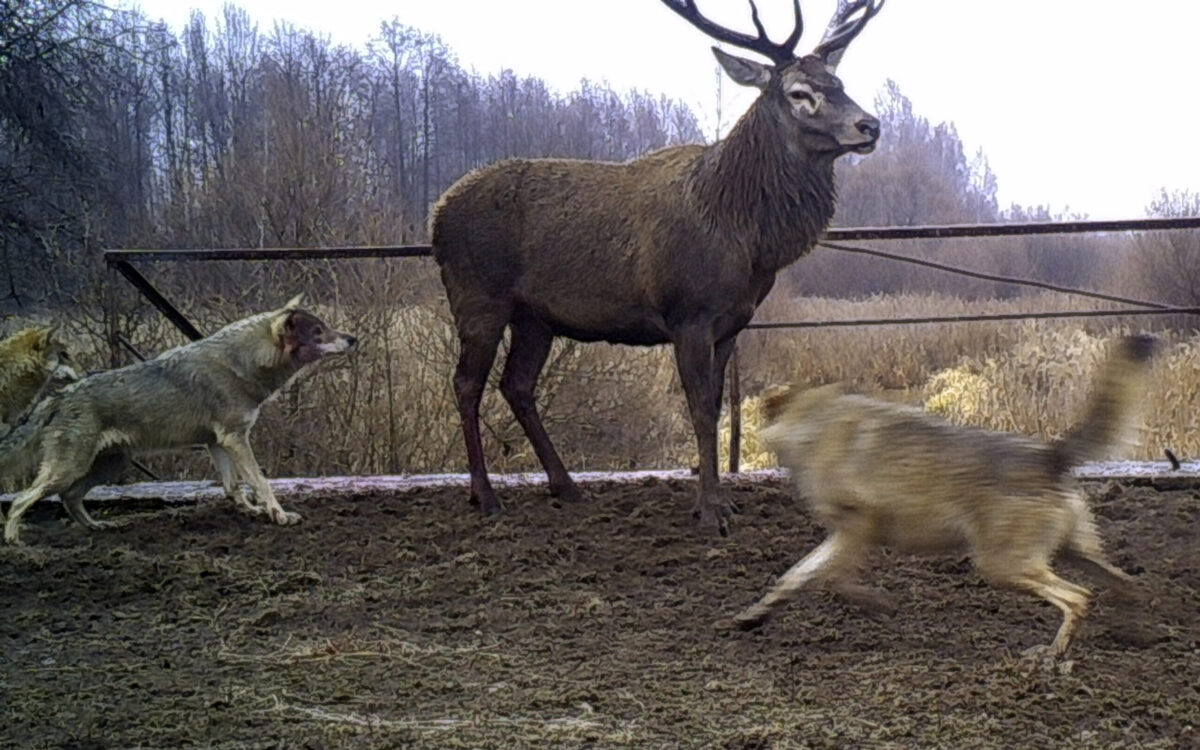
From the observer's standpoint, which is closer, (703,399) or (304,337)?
(703,399)

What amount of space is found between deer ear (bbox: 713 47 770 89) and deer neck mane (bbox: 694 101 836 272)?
17 cm

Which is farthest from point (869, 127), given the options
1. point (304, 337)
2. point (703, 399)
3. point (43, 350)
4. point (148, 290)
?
point (43, 350)

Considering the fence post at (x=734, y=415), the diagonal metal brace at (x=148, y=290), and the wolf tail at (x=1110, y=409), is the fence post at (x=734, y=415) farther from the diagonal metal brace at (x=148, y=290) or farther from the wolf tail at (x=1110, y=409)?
the wolf tail at (x=1110, y=409)

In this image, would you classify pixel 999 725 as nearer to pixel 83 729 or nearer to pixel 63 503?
pixel 83 729

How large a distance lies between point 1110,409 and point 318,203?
10.1 meters

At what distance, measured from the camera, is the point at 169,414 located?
668 centimetres

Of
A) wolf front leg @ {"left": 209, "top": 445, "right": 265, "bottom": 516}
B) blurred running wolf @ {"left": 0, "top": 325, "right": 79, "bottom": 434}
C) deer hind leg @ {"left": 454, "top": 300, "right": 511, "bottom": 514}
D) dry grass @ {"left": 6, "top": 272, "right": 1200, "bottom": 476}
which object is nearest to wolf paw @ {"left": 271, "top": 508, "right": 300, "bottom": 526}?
wolf front leg @ {"left": 209, "top": 445, "right": 265, "bottom": 516}

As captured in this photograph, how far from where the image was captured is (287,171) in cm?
1256

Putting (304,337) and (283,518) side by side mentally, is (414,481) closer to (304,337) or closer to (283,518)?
(304,337)

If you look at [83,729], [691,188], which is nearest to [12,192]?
[691,188]

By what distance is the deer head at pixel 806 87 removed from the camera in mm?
5914

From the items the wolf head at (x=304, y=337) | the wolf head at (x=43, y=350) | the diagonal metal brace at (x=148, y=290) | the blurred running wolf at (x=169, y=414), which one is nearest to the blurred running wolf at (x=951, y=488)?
the blurred running wolf at (x=169, y=414)

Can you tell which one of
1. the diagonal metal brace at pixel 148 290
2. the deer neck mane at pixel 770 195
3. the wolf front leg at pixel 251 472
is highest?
the deer neck mane at pixel 770 195

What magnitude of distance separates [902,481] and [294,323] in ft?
14.4
